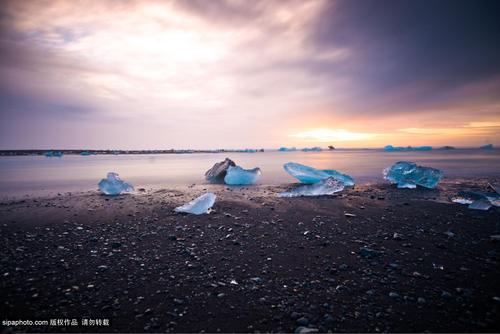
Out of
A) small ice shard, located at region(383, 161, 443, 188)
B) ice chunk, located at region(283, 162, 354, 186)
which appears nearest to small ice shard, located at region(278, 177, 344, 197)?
ice chunk, located at region(283, 162, 354, 186)

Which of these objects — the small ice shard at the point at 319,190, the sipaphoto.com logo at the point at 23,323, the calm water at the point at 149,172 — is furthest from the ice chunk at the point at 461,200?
the sipaphoto.com logo at the point at 23,323

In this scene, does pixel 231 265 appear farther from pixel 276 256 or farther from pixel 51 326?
pixel 51 326

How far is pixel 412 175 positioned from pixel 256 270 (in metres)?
8.05

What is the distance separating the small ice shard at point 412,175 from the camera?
26.9 ft

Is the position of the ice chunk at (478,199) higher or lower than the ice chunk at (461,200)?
higher

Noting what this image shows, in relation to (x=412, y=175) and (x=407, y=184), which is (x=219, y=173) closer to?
(x=407, y=184)

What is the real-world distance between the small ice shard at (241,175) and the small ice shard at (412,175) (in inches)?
194

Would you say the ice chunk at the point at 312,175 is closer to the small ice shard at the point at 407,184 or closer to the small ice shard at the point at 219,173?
the small ice shard at the point at 407,184

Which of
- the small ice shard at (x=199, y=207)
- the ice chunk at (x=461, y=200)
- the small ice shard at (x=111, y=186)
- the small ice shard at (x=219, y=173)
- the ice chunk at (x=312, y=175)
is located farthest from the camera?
the small ice shard at (x=219, y=173)

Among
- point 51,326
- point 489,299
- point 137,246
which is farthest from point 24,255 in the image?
point 489,299

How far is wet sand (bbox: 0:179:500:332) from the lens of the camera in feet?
7.17

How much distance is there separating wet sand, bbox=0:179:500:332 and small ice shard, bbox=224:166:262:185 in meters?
4.36

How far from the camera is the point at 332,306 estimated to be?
7.59 feet

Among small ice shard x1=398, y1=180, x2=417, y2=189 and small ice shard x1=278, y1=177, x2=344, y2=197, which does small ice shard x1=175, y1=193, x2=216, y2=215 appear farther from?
small ice shard x1=398, y1=180, x2=417, y2=189
